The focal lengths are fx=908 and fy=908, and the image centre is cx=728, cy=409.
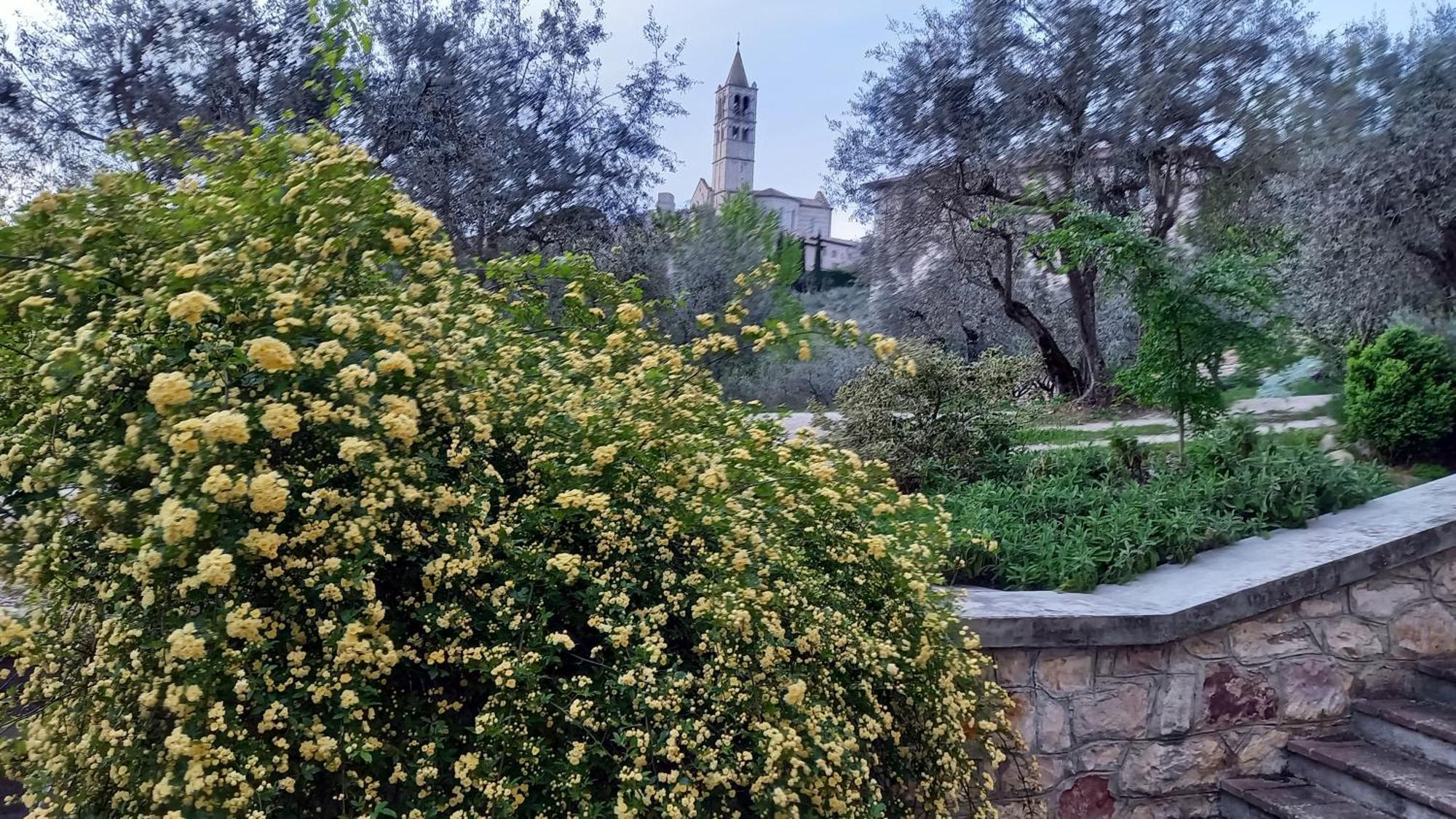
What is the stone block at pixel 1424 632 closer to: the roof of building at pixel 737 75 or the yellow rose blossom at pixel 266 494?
the yellow rose blossom at pixel 266 494

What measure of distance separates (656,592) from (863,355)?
1082 cm

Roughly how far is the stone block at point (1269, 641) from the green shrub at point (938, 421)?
2077 mm

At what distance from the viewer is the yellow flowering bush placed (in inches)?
70.7

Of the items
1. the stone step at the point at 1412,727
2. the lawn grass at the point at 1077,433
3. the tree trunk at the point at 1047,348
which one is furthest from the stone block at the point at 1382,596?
the tree trunk at the point at 1047,348

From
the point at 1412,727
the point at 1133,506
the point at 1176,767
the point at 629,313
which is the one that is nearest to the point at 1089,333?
the point at 1133,506

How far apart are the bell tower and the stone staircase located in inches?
2033

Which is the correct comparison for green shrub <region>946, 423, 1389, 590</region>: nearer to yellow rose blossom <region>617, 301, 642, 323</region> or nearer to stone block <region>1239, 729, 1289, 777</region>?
stone block <region>1239, 729, 1289, 777</region>

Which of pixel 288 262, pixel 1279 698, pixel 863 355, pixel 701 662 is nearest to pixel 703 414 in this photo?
pixel 701 662

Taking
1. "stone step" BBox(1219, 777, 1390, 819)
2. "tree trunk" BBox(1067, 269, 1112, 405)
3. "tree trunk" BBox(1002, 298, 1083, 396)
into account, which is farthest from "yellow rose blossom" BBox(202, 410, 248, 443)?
"tree trunk" BBox(1002, 298, 1083, 396)

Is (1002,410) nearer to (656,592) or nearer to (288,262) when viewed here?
(656,592)

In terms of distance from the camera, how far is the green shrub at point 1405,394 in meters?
5.97

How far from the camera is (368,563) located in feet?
6.51

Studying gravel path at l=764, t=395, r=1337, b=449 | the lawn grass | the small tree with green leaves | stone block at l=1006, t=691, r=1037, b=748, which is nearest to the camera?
stone block at l=1006, t=691, r=1037, b=748

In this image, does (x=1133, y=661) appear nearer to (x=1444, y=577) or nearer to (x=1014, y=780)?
(x=1014, y=780)
